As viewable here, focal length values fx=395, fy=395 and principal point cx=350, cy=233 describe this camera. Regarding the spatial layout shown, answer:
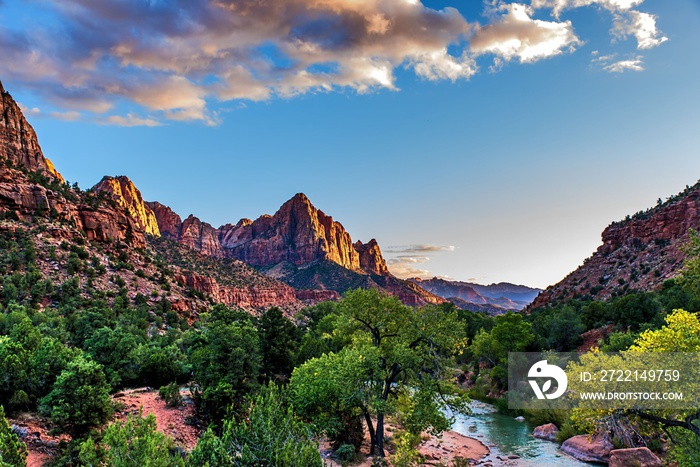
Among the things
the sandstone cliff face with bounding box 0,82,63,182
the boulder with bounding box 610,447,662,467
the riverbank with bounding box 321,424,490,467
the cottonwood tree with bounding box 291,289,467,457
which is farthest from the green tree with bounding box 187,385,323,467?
the sandstone cliff face with bounding box 0,82,63,182

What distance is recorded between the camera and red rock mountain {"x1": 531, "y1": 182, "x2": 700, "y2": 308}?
66.8m

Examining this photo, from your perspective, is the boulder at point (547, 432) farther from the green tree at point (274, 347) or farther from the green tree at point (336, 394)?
the green tree at point (274, 347)

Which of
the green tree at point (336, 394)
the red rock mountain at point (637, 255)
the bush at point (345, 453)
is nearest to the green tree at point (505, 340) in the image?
the red rock mountain at point (637, 255)

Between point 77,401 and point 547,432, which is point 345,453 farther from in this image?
point 547,432

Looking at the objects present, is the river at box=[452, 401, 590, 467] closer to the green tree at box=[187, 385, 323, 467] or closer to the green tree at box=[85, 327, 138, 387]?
the green tree at box=[187, 385, 323, 467]

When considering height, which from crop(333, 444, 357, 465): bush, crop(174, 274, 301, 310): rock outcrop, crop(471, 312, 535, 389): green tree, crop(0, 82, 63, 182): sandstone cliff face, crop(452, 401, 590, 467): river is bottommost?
crop(452, 401, 590, 467): river

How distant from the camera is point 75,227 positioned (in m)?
64.4

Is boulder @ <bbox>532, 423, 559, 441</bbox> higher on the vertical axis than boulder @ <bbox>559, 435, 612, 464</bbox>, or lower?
lower

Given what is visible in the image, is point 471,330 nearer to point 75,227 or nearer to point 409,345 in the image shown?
point 409,345

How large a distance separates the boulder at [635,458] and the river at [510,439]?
2.16m

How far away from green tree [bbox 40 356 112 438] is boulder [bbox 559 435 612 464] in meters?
24.3

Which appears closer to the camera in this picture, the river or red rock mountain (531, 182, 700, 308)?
the river

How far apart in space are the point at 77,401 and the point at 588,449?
26.2 m

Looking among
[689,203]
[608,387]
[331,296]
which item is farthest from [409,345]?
[331,296]
